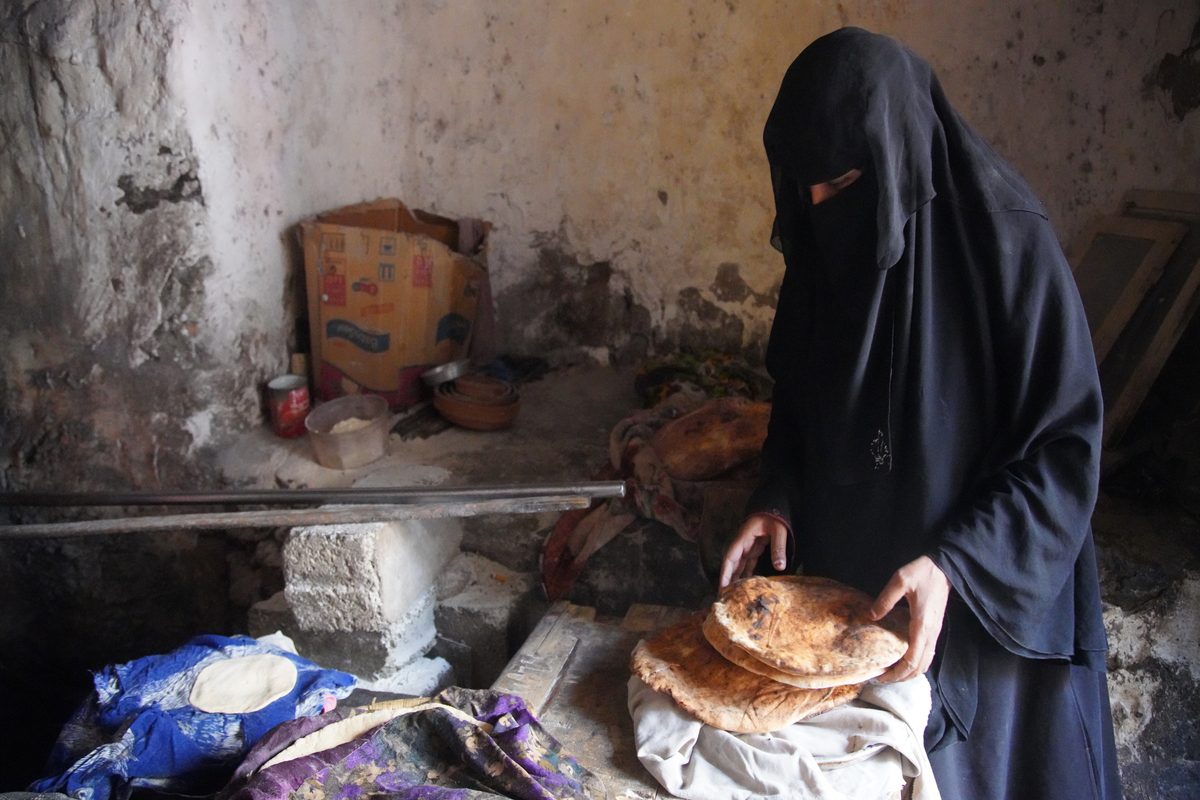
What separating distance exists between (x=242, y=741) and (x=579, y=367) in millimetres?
2572

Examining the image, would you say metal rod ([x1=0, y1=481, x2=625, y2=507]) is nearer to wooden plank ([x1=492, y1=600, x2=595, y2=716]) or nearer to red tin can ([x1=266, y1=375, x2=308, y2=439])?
wooden plank ([x1=492, y1=600, x2=595, y2=716])

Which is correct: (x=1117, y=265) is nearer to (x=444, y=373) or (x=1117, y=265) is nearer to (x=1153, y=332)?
(x=1153, y=332)

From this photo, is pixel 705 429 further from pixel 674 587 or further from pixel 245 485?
pixel 245 485

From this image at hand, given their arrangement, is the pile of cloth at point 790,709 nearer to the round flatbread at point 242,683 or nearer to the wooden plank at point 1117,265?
the round flatbread at point 242,683

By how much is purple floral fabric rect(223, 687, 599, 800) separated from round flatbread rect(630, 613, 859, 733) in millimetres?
231

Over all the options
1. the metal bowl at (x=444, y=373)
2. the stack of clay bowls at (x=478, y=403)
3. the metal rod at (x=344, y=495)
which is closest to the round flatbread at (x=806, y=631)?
the metal rod at (x=344, y=495)

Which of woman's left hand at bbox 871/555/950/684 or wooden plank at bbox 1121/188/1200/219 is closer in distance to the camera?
woman's left hand at bbox 871/555/950/684

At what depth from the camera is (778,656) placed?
4.80 feet

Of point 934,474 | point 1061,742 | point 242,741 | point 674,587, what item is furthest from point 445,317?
point 1061,742

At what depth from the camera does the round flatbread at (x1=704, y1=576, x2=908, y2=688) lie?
1.43 m

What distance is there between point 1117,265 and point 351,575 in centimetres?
275

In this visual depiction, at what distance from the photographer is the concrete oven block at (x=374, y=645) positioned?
2.37m

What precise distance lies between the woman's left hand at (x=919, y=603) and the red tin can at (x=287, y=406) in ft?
8.57

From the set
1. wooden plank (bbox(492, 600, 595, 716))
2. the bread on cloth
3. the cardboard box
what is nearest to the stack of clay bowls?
the cardboard box
